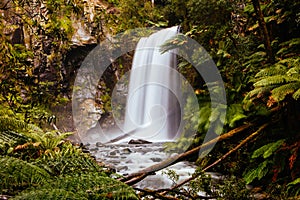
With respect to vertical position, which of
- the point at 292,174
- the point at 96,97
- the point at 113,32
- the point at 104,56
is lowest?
the point at 292,174

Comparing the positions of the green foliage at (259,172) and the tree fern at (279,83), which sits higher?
the tree fern at (279,83)

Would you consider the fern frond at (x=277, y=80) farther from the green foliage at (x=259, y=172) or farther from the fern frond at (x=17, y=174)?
the fern frond at (x=17, y=174)

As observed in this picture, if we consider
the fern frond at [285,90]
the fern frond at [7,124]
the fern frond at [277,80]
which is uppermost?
the fern frond at [277,80]

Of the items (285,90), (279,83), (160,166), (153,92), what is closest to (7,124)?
(160,166)

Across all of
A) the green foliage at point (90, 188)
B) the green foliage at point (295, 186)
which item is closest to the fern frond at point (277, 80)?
the green foliage at point (295, 186)

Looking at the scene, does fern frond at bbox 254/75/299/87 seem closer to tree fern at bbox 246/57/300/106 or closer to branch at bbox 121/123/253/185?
tree fern at bbox 246/57/300/106

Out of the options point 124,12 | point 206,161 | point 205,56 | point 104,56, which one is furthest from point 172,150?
point 124,12

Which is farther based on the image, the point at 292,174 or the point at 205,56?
the point at 205,56

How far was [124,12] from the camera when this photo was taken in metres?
12.7

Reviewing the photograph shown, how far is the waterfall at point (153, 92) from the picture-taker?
9617mm

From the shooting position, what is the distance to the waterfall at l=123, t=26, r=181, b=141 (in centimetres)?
962

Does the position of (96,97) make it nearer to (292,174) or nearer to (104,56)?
(104,56)

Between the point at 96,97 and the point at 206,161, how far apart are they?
26.2ft

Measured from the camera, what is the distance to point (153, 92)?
35.1 ft
